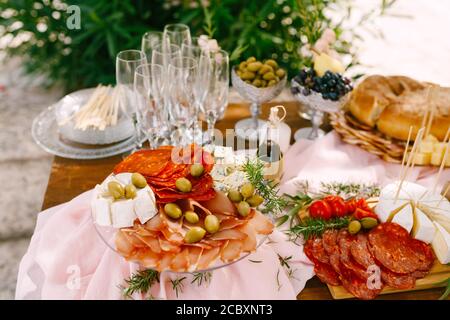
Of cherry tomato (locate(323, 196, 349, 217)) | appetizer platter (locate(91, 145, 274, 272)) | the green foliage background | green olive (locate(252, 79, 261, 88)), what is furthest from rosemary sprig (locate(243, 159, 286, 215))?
the green foliage background

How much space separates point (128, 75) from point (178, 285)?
0.65 m

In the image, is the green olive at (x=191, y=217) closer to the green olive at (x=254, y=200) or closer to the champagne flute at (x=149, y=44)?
the green olive at (x=254, y=200)

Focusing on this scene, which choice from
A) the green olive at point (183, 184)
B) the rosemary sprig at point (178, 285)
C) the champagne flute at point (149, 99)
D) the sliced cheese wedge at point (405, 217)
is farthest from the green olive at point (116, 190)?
the sliced cheese wedge at point (405, 217)

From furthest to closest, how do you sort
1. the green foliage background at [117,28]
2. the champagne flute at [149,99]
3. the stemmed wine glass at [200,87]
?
1. the green foliage background at [117,28]
2. the stemmed wine glass at [200,87]
3. the champagne flute at [149,99]

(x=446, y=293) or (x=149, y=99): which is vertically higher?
(x=149, y=99)

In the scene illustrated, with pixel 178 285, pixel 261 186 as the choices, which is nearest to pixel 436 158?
pixel 261 186

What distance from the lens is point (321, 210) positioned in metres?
1.24

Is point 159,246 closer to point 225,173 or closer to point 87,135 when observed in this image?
point 225,173

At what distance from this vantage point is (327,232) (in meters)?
1.18

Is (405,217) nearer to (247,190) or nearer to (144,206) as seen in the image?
(247,190)

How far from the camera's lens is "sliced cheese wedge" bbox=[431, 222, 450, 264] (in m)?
1.11

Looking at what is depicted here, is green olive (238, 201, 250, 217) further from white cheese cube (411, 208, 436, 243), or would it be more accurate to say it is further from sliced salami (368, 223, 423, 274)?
white cheese cube (411, 208, 436, 243)

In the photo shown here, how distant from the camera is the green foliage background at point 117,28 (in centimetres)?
238
